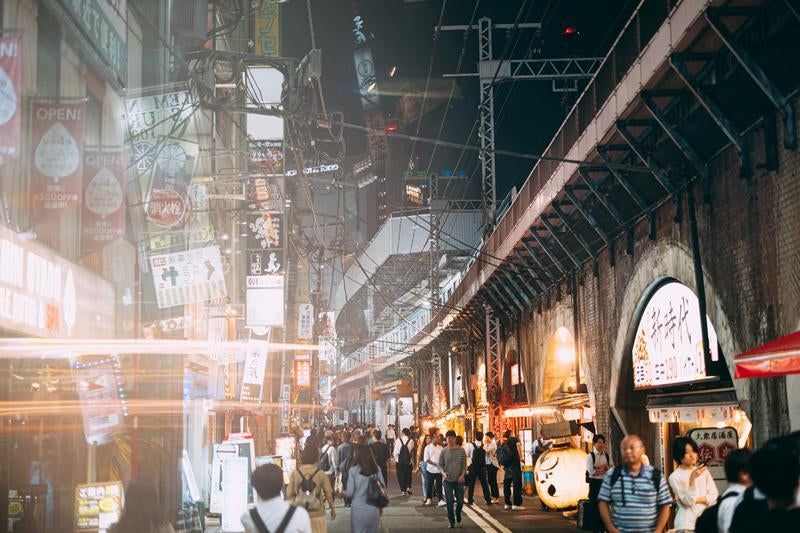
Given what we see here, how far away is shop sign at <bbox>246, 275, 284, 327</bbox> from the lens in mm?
27469

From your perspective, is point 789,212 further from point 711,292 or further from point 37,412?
point 37,412

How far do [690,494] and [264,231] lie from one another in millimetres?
21579

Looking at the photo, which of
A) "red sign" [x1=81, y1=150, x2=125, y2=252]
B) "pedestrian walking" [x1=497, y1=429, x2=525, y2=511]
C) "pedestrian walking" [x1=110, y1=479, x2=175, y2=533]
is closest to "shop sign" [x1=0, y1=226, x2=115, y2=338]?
"red sign" [x1=81, y1=150, x2=125, y2=252]

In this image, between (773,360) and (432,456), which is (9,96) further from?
(432,456)

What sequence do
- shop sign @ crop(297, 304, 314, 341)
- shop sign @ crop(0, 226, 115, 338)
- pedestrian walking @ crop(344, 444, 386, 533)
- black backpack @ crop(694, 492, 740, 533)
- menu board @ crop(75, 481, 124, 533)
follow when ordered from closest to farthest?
black backpack @ crop(694, 492, 740, 533) < shop sign @ crop(0, 226, 115, 338) < menu board @ crop(75, 481, 124, 533) < pedestrian walking @ crop(344, 444, 386, 533) < shop sign @ crop(297, 304, 314, 341)

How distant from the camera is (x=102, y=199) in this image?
43.5ft

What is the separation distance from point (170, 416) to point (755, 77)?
1438cm

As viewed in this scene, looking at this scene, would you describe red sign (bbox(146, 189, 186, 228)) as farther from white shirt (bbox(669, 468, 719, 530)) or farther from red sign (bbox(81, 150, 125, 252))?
white shirt (bbox(669, 468, 719, 530))

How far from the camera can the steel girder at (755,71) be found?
38.9 feet

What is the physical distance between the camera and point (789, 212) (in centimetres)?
1208

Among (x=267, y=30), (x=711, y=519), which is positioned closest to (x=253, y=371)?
(x=267, y=30)

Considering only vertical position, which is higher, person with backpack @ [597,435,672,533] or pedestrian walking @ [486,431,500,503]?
person with backpack @ [597,435,672,533]

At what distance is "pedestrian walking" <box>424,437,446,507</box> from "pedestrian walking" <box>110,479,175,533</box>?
54.7 ft

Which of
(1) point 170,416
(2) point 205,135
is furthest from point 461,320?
(1) point 170,416
